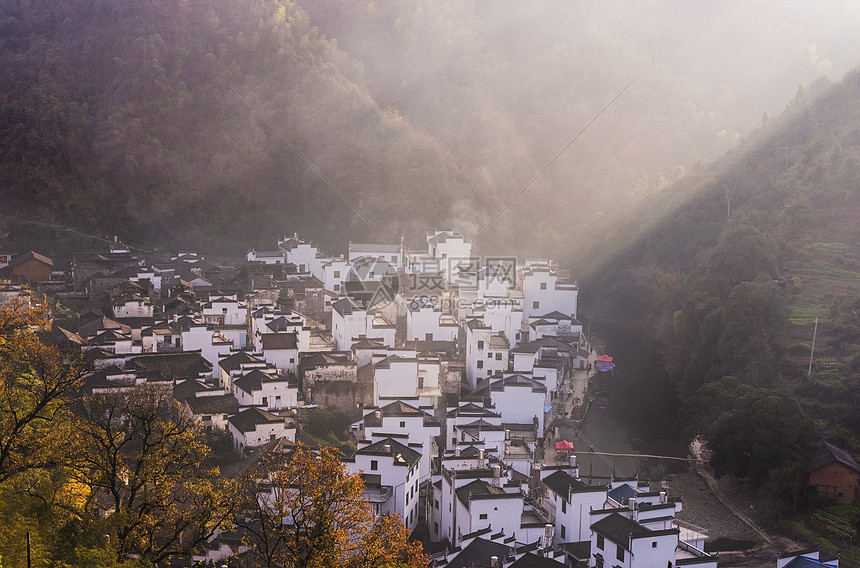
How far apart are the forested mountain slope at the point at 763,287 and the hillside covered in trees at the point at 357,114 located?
4796 millimetres

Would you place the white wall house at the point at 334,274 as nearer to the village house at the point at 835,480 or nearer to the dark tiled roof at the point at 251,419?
the dark tiled roof at the point at 251,419

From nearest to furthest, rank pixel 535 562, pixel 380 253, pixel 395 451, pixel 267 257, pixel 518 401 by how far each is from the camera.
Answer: pixel 535 562 < pixel 395 451 < pixel 518 401 < pixel 380 253 < pixel 267 257

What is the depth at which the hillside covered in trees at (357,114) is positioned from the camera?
105 feet

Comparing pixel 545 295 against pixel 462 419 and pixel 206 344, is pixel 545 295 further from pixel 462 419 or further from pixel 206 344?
A: pixel 206 344

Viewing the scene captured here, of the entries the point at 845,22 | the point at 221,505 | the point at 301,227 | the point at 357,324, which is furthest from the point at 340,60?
the point at 221,505

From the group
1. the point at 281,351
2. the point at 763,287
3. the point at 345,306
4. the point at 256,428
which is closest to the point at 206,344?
the point at 281,351

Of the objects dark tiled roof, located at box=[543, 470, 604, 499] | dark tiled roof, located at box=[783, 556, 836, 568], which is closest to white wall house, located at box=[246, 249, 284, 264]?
dark tiled roof, located at box=[543, 470, 604, 499]

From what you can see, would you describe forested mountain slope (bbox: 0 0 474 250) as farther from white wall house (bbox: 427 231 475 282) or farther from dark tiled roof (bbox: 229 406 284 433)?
dark tiled roof (bbox: 229 406 284 433)

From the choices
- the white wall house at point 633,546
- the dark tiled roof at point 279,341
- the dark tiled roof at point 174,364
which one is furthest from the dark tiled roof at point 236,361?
the white wall house at point 633,546

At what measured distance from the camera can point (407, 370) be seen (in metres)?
14.3

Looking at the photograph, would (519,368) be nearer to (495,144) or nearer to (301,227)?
(301,227)

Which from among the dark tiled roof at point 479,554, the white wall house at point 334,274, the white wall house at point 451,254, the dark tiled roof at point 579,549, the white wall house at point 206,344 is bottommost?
the dark tiled roof at point 579,549

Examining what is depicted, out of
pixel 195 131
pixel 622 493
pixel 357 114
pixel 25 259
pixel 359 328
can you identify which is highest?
pixel 357 114

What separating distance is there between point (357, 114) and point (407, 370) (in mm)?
24379
